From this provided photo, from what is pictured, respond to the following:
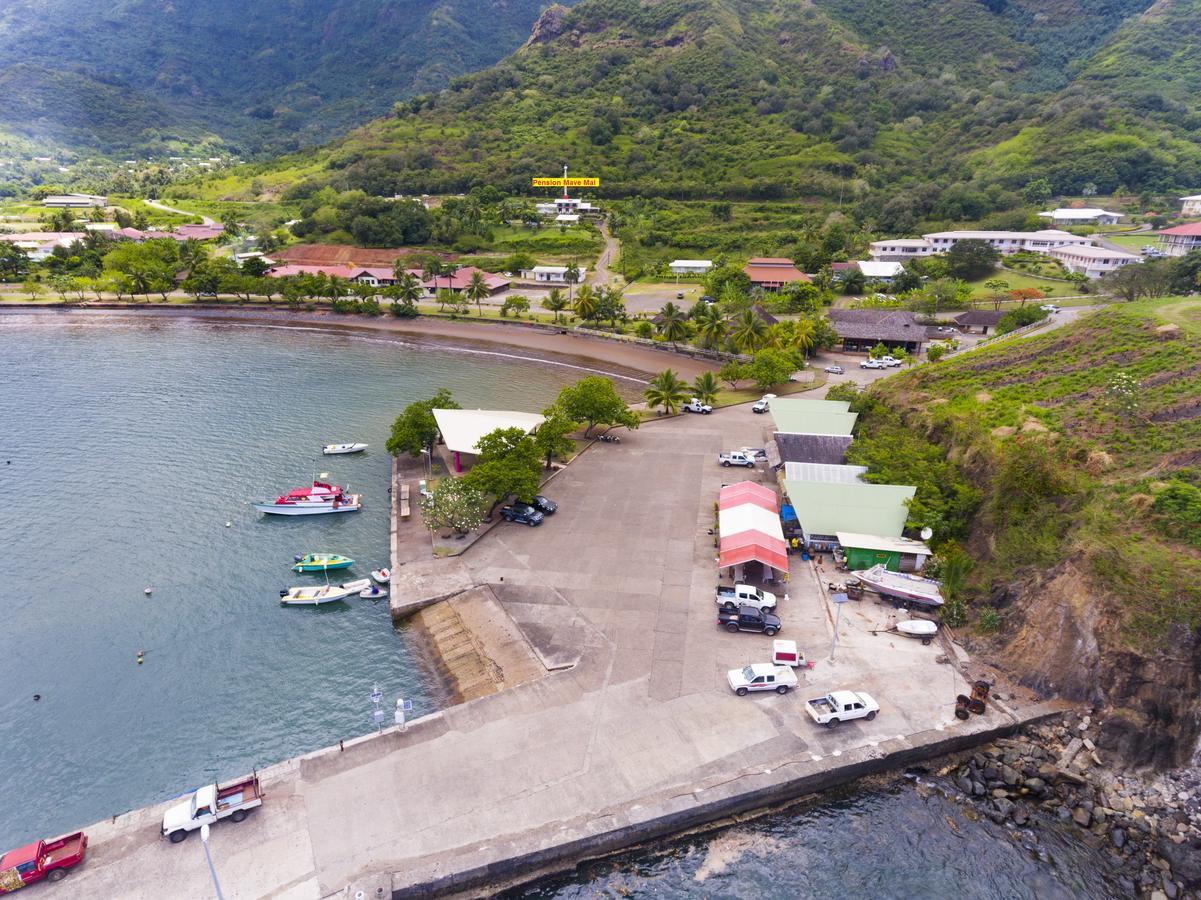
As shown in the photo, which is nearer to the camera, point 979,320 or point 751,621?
point 751,621

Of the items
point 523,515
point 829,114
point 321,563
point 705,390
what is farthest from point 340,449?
point 829,114

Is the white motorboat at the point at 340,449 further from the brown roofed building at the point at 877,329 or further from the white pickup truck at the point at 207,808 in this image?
the brown roofed building at the point at 877,329

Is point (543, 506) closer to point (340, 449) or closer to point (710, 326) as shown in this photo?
point (340, 449)

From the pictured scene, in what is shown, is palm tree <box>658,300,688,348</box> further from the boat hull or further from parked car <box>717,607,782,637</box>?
parked car <box>717,607,782,637</box>

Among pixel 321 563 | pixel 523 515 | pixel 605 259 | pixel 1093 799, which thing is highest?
pixel 605 259

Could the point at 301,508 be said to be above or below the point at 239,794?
above

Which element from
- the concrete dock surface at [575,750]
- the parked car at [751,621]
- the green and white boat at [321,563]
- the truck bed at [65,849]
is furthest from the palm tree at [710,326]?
the truck bed at [65,849]
